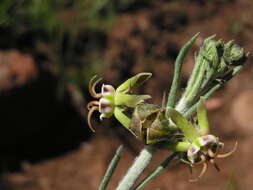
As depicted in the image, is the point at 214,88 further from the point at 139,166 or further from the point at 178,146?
the point at 139,166

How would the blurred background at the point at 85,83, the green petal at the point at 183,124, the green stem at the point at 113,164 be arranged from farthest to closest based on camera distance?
the blurred background at the point at 85,83
the green stem at the point at 113,164
the green petal at the point at 183,124

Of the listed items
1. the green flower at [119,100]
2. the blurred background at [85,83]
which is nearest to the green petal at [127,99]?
the green flower at [119,100]

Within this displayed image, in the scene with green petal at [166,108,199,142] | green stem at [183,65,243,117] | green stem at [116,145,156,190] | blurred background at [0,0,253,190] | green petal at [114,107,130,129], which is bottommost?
blurred background at [0,0,253,190]

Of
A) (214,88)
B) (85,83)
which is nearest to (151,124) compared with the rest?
(214,88)

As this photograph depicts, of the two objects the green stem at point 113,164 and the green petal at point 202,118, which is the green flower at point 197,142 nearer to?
the green petal at point 202,118

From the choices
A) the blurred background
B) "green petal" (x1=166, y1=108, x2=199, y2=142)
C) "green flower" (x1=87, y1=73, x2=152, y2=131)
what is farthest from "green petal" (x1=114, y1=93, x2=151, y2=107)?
the blurred background

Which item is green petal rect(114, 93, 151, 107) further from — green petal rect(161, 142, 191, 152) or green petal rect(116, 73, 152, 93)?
green petal rect(161, 142, 191, 152)
